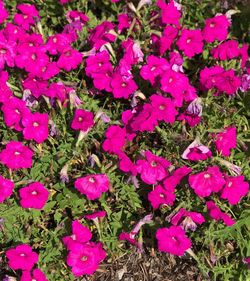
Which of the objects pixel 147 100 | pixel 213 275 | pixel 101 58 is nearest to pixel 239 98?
pixel 147 100

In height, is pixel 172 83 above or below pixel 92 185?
above

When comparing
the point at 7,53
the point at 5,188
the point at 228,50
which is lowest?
the point at 5,188

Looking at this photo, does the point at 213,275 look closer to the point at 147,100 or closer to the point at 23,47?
the point at 147,100

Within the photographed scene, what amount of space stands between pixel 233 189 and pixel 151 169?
51cm

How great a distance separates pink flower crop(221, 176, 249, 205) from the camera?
2955 millimetres

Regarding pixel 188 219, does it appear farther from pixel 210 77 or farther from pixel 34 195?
pixel 210 77

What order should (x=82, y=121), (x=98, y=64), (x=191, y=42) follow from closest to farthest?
(x=82, y=121) < (x=98, y=64) < (x=191, y=42)

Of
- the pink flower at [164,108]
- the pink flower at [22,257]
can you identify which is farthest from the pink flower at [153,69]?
the pink flower at [22,257]

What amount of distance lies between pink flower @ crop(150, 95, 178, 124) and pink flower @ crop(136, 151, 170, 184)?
0.30 metres

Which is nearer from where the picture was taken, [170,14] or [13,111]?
[13,111]

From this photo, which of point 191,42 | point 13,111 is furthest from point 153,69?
point 13,111

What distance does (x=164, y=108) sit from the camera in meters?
3.29

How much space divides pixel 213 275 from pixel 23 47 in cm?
211

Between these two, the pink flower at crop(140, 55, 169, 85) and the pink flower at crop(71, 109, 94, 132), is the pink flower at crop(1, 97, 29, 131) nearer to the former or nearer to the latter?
the pink flower at crop(71, 109, 94, 132)
